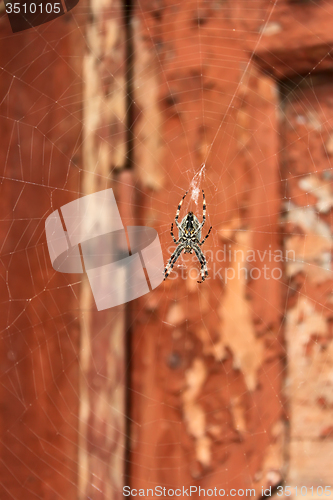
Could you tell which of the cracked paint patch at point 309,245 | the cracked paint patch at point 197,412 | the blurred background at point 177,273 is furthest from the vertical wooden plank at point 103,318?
the cracked paint patch at point 309,245

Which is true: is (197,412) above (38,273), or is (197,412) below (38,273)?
→ below

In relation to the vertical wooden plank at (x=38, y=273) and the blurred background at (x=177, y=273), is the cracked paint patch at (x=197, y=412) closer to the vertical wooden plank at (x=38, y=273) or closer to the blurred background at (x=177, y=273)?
the blurred background at (x=177, y=273)

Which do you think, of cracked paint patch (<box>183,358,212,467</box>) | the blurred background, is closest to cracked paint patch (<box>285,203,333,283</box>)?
the blurred background

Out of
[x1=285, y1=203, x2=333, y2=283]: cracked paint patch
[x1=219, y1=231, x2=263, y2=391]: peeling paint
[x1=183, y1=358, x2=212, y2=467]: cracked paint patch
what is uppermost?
[x1=285, y1=203, x2=333, y2=283]: cracked paint patch

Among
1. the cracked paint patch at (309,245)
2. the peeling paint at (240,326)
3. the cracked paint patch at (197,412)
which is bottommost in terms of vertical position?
the cracked paint patch at (197,412)

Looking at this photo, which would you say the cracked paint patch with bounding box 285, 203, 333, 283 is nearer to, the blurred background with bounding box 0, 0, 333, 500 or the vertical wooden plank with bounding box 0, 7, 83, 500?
the blurred background with bounding box 0, 0, 333, 500

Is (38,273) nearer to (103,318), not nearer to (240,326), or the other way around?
(103,318)

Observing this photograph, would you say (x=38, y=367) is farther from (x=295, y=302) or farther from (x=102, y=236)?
(x=295, y=302)

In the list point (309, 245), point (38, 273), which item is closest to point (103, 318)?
point (38, 273)
